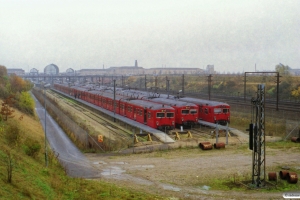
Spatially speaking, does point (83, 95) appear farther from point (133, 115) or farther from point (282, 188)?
point (282, 188)

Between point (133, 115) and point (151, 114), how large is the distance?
6.07 metres

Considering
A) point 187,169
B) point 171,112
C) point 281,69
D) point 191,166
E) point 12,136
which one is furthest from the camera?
point 281,69

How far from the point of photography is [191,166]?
948 inches

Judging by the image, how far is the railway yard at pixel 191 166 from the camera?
1895cm

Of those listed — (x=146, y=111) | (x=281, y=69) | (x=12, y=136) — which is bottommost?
(x=12, y=136)

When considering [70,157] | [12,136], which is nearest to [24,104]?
[70,157]

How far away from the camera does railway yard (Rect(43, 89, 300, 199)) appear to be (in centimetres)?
1895

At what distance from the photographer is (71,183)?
18453 mm

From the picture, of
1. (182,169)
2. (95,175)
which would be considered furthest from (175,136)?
(95,175)

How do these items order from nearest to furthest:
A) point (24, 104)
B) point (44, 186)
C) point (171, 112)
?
point (44, 186) → point (171, 112) → point (24, 104)

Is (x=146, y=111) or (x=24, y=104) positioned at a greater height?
(x=146, y=111)

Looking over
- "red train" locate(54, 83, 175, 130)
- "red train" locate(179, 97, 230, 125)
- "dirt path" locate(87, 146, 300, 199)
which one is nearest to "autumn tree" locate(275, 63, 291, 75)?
"red train" locate(54, 83, 175, 130)

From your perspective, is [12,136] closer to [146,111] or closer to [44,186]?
[44,186]

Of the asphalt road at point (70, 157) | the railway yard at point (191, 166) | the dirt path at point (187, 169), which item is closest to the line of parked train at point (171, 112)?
the railway yard at point (191, 166)
